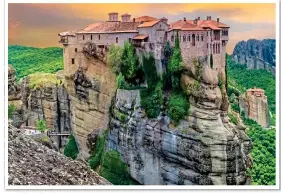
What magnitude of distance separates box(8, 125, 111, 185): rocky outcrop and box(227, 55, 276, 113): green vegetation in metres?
A: 5.42

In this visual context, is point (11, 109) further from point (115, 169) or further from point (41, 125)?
point (115, 169)

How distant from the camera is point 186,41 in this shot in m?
15.4

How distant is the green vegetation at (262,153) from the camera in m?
15.6

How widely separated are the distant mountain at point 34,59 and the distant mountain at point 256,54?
408 cm

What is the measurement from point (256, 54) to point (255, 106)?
1142mm

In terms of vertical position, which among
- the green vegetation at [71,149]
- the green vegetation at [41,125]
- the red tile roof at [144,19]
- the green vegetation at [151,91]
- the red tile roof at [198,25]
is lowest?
the green vegetation at [71,149]

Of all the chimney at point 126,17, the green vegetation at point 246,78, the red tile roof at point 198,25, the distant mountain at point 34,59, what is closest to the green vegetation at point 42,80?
the distant mountain at point 34,59

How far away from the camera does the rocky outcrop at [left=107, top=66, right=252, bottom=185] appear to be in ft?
49.9

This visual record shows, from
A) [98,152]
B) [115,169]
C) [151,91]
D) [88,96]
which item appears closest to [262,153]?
[151,91]

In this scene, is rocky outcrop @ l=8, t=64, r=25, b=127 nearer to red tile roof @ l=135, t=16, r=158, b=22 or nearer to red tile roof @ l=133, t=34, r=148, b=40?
red tile roof @ l=133, t=34, r=148, b=40

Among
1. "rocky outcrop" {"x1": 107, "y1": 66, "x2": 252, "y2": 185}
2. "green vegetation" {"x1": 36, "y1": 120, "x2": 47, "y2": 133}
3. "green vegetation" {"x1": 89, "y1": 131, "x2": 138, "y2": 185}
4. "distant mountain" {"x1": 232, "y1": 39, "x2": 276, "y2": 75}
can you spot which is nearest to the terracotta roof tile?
"rocky outcrop" {"x1": 107, "y1": 66, "x2": 252, "y2": 185}

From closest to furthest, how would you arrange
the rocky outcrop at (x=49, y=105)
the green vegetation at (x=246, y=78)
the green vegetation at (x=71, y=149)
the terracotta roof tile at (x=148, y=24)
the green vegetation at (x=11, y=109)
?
1. the terracotta roof tile at (x=148, y=24)
2. the green vegetation at (x=246, y=78)
3. the green vegetation at (x=11, y=109)
4. the green vegetation at (x=71, y=149)
5. the rocky outcrop at (x=49, y=105)

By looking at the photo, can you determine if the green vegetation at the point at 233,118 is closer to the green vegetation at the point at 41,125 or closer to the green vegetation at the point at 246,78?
the green vegetation at the point at 246,78
